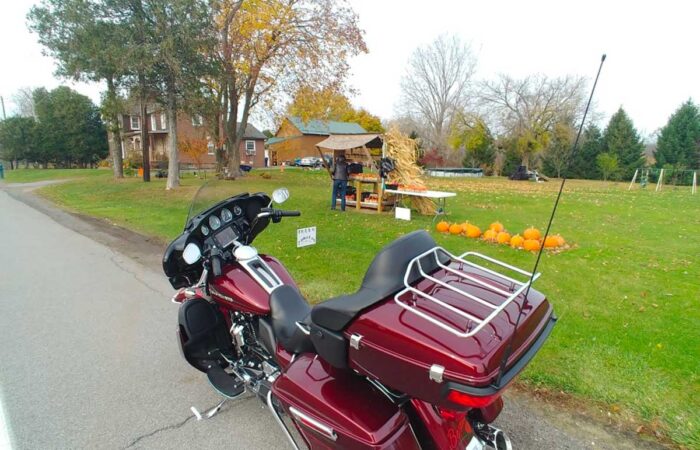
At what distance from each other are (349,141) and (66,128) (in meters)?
37.9

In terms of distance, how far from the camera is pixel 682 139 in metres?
35.4

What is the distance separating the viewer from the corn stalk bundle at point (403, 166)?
10.4 m

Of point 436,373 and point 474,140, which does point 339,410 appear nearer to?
point 436,373

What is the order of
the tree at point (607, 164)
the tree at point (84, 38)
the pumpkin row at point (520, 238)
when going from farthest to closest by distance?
the tree at point (607, 164), the tree at point (84, 38), the pumpkin row at point (520, 238)

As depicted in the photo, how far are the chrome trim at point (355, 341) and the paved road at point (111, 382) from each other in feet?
4.05

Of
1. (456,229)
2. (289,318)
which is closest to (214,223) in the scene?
(289,318)

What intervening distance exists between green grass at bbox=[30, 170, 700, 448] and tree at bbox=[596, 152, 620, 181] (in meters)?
26.0

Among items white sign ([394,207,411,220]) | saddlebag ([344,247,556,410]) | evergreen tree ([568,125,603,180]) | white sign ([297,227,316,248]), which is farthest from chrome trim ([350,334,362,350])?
evergreen tree ([568,125,603,180])

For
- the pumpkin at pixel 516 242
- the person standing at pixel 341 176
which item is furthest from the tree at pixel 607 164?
the pumpkin at pixel 516 242

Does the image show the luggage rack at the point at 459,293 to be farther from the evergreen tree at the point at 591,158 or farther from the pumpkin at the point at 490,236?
the evergreen tree at the point at 591,158

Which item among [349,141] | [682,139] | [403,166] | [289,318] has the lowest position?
[289,318]

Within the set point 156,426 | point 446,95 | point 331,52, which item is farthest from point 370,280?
point 446,95

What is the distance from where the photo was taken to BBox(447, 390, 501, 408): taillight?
129cm

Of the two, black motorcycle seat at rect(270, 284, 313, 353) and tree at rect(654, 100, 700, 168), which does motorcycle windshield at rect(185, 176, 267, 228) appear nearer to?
black motorcycle seat at rect(270, 284, 313, 353)
